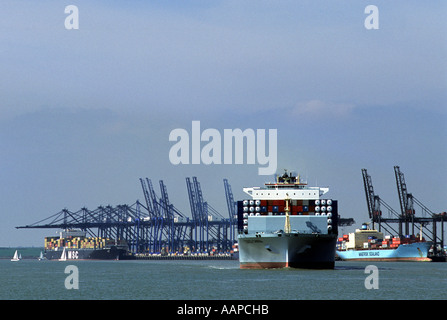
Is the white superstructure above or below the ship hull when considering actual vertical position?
above

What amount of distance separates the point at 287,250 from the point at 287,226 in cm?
291

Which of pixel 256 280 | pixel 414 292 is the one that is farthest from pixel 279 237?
pixel 414 292

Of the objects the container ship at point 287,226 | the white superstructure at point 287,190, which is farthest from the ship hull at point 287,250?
the white superstructure at point 287,190

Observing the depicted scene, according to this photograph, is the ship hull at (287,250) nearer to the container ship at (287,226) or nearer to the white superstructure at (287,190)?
the container ship at (287,226)

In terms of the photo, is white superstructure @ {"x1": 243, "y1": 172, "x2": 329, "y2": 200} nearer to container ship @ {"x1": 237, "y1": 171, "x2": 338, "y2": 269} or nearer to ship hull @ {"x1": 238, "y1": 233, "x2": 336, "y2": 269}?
container ship @ {"x1": 237, "y1": 171, "x2": 338, "y2": 269}

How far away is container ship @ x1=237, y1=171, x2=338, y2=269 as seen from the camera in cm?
9469

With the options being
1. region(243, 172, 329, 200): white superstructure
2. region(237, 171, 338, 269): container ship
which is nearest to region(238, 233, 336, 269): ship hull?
region(237, 171, 338, 269): container ship

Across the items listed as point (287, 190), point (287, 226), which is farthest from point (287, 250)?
point (287, 190)

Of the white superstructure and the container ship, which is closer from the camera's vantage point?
the container ship
